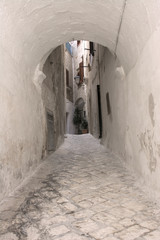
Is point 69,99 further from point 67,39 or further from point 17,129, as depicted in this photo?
point 17,129

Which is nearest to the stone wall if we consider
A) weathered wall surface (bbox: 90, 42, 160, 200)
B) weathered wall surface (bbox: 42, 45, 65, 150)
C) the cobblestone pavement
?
the cobblestone pavement

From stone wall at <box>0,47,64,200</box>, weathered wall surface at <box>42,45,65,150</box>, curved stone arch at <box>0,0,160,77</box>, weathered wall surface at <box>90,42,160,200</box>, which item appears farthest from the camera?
weathered wall surface at <box>42,45,65,150</box>

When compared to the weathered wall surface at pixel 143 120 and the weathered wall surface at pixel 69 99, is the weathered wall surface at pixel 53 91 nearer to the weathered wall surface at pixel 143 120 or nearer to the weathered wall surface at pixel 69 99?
the weathered wall surface at pixel 143 120

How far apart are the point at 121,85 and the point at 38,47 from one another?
201cm

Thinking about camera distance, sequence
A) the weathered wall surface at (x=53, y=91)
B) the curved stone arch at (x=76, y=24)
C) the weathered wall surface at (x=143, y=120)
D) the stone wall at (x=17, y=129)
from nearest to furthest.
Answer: the curved stone arch at (x=76, y=24) < the weathered wall surface at (x=143, y=120) < the stone wall at (x=17, y=129) < the weathered wall surface at (x=53, y=91)

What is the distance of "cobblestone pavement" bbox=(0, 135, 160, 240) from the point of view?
199 centimetres

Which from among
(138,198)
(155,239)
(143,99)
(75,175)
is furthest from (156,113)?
(75,175)

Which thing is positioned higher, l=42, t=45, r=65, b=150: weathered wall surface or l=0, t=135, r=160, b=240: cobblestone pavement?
l=42, t=45, r=65, b=150: weathered wall surface

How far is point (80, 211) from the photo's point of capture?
250cm

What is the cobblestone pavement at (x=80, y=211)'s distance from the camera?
6.54 ft

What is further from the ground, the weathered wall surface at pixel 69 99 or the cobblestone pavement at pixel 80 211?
the weathered wall surface at pixel 69 99

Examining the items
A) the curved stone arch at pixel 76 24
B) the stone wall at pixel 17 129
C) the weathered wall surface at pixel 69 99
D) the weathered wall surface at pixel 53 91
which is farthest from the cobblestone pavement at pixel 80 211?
the weathered wall surface at pixel 69 99

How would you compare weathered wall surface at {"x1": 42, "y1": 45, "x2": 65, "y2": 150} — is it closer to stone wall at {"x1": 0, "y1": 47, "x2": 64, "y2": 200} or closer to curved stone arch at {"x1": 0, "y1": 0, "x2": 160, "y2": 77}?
stone wall at {"x1": 0, "y1": 47, "x2": 64, "y2": 200}

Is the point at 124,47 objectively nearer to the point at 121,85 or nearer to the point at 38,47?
the point at 121,85
